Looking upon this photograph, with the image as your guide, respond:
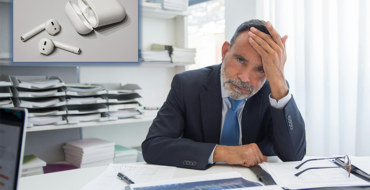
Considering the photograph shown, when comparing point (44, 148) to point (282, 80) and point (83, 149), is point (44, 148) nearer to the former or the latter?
point (83, 149)

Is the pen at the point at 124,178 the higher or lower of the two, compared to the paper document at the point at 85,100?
lower

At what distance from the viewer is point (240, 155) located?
104cm

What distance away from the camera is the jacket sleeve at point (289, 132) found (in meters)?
1.15

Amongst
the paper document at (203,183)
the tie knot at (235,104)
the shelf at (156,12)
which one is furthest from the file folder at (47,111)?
the paper document at (203,183)

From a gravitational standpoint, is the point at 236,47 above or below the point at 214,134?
above

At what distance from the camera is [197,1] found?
106 inches

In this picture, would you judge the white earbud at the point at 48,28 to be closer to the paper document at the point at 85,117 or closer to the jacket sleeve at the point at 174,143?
the paper document at the point at 85,117

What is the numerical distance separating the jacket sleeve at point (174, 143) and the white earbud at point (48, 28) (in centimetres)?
103

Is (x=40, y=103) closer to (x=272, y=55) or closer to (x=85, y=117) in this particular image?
(x=85, y=117)

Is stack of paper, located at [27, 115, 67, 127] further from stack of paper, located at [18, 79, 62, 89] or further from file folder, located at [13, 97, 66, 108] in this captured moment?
stack of paper, located at [18, 79, 62, 89]

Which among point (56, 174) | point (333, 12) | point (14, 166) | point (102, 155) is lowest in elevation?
point (102, 155)

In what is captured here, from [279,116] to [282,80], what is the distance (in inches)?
5.9

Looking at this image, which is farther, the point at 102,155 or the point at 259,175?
the point at 102,155

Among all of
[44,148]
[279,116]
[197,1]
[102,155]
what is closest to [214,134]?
[279,116]
